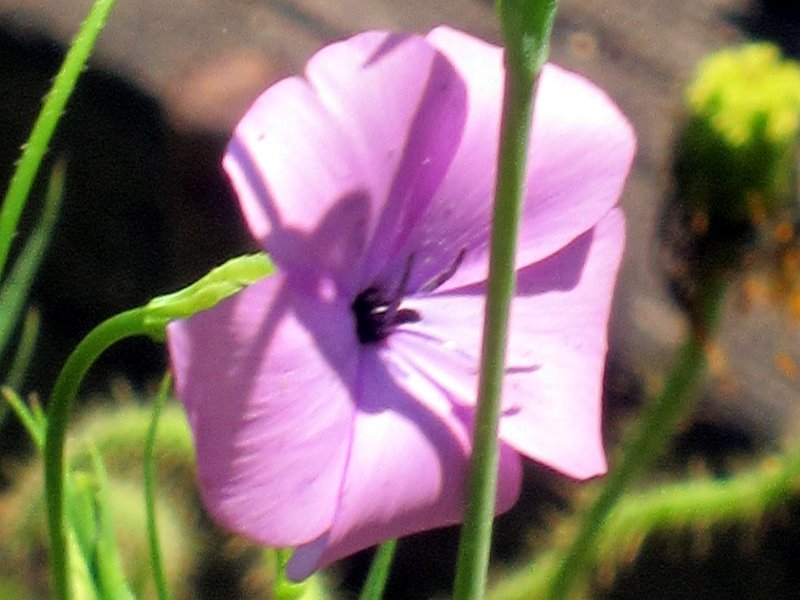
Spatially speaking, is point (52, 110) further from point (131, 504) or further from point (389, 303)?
point (131, 504)

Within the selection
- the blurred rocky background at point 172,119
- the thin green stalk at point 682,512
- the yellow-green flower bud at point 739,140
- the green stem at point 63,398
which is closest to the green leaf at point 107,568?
the green stem at point 63,398

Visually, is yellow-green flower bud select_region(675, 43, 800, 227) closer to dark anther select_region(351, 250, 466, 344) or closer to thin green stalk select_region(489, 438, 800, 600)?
dark anther select_region(351, 250, 466, 344)

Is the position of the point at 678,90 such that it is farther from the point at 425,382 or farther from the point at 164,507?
the point at 425,382

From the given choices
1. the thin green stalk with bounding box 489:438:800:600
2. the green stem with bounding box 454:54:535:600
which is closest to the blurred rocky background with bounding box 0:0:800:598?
the thin green stalk with bounding box 489:438:800:600

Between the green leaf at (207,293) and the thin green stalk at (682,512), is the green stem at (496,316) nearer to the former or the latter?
the green leaf at (207,293)

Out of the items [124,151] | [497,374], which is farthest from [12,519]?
[497,374]

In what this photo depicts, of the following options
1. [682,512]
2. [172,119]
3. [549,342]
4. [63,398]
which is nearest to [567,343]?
[549,342]
